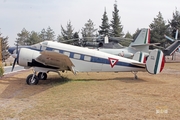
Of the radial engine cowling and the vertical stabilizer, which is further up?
the vertical stabilizer

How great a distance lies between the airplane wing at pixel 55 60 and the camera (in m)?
10.0

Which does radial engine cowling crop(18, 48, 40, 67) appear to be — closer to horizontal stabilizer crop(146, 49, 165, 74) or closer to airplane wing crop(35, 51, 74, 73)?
airplane wing crop(35, 51, 74, 73)

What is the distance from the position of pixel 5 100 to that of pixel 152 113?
501cm

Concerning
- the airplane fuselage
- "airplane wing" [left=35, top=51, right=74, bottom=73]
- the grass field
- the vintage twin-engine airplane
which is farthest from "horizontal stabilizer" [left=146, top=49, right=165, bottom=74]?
"airplane wing" [left=35, top=51, right=74, bottom=73]

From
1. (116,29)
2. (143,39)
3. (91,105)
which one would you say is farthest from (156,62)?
(116,29)

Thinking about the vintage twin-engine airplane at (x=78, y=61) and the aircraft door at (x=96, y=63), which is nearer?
the vintage twin-engine airplane at (x=78, y=61)

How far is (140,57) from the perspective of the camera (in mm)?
13453

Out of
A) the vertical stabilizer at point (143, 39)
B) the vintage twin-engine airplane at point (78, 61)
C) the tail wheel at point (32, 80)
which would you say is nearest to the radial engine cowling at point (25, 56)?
the vintage twin-engine airplane at point (78, 61)

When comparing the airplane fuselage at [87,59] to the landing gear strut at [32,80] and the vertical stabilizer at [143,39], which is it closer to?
the landing gear strut at [32,80]

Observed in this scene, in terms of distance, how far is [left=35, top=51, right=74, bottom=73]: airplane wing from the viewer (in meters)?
10.0

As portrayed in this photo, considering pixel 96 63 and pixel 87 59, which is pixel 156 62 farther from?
pixel 87 59

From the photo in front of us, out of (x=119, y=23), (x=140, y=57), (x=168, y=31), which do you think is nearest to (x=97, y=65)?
(x=140, y=57)

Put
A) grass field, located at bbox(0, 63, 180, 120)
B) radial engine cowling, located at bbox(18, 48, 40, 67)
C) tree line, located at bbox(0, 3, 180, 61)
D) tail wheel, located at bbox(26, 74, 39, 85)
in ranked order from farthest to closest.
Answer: tree line, located at bbox(0, 3, 180, 61)
radial engine cowling, located at bbox(18, 48, 40, 67)
tail wheel, located at bbox(26, 74, 39, 85)
grass field, located at bbox(0, 63, 180, 120)

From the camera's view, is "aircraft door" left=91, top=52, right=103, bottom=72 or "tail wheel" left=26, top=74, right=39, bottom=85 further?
"aircraft door" left=91, top=52, right=103, bottom=72
